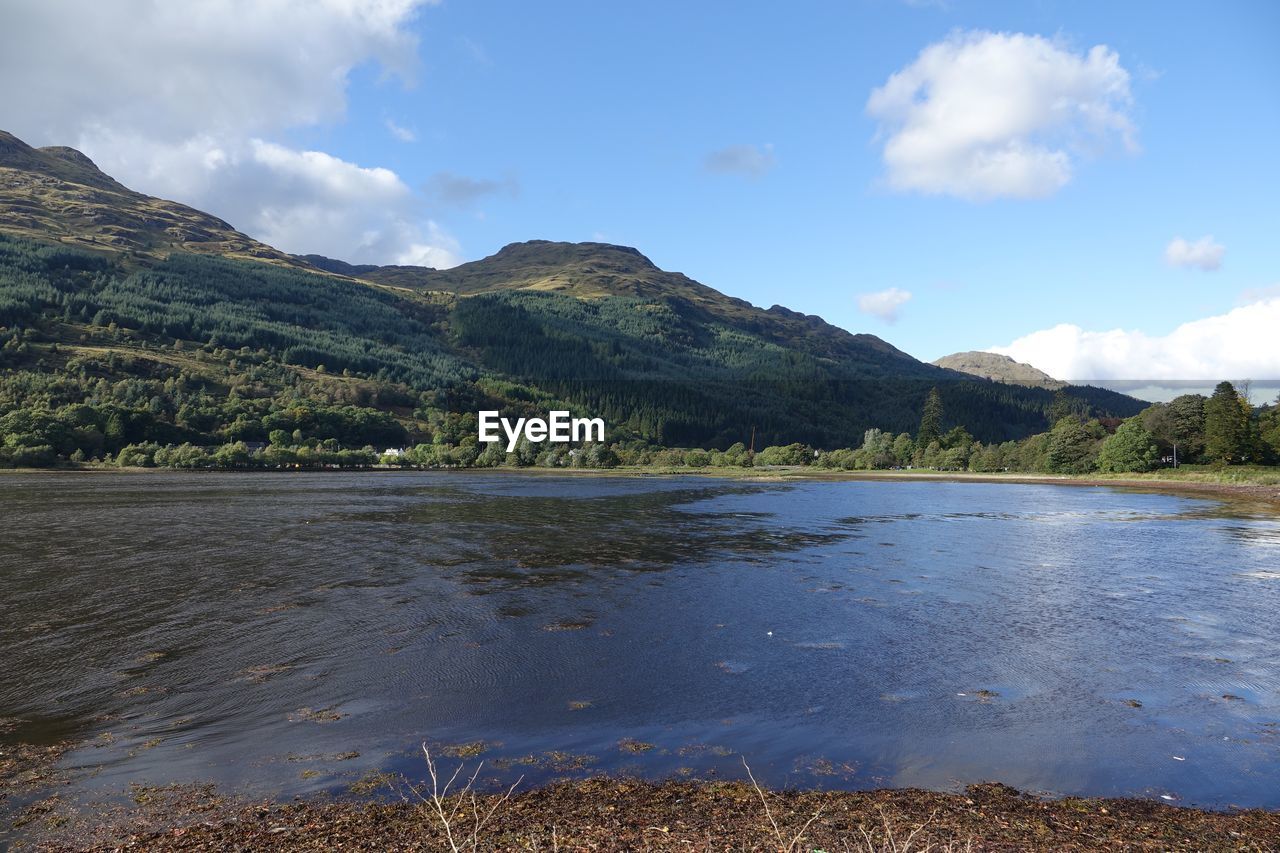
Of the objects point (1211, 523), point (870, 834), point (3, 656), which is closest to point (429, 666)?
point (3, 656)

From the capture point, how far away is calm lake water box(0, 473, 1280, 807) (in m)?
12.5

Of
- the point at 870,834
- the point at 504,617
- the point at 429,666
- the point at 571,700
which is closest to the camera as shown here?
the point at 870,834

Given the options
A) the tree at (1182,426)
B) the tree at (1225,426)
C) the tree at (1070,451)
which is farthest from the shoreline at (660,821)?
the tree at (1070,451)

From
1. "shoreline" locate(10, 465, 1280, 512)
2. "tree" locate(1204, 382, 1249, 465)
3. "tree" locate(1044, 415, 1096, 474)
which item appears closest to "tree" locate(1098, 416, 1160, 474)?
"shoreline" locate(10, 465, 1280, 512)

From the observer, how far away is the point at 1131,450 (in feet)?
368

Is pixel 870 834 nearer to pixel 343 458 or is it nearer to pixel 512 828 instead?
pixel 512 828

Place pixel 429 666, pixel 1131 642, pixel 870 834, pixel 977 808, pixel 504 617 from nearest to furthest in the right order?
pixel 870 834, pixel 977 808, pixel 429 666, pixel 1131 642, pixel 504 617

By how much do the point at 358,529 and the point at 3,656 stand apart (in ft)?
94.3

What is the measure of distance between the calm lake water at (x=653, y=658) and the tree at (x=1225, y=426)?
75.5 metres

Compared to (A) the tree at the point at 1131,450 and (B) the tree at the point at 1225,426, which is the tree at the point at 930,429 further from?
(B) the tree at the point at 1225,426

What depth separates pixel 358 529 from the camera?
4694 cm

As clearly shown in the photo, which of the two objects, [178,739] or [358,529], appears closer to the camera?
[178,739]

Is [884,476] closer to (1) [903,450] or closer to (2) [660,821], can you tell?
(1) [903,450]

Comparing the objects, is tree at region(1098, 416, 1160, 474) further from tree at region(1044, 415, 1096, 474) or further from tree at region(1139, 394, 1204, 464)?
tree at region(1044, 415, 1096, 474)
